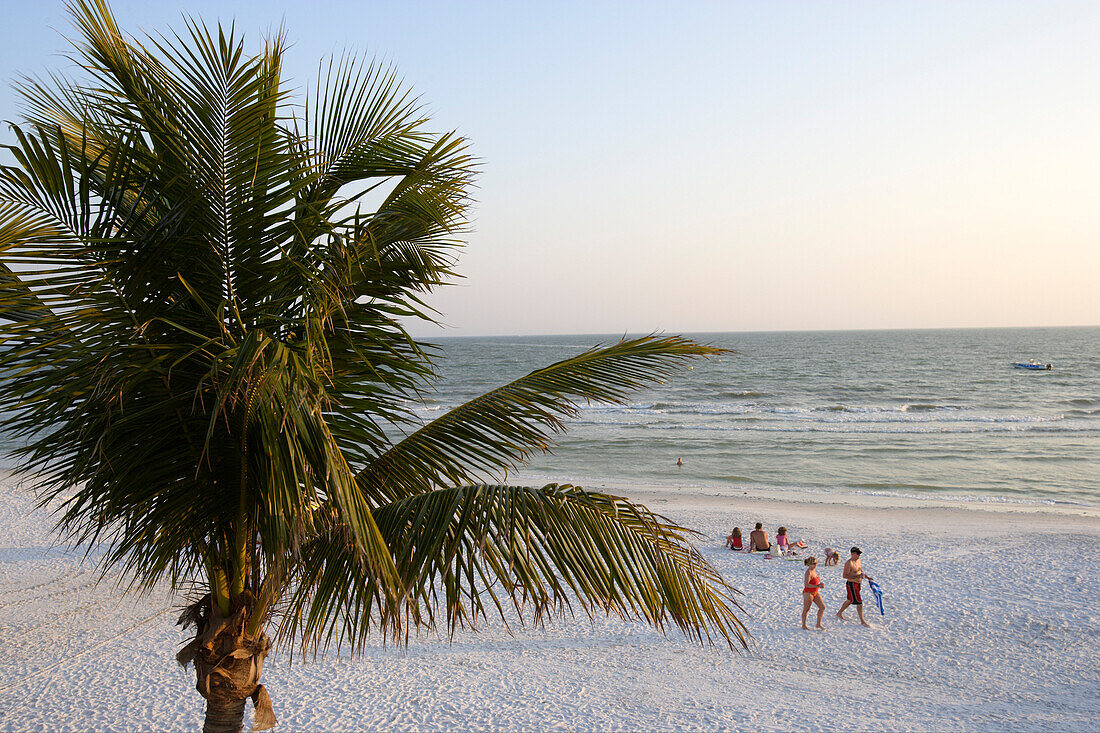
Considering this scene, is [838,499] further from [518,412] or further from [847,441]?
[518,412]

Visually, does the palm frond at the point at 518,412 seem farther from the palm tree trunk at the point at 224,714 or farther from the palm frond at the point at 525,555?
the palm tree trunk at the point at 224,714

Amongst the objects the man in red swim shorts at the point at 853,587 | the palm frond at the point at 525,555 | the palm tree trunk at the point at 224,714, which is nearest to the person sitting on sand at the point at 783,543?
the man in red swim shorts at the point at 853,587

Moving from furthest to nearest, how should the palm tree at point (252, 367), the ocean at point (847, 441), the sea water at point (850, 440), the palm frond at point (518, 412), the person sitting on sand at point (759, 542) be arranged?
1. the sea water at point (850, 440)
2. the ocean at point (847, 441)
3. the person sitting on sand at point (759, 542)
4. the palm frond at point (518, 412)
5. the palm tree at point (252, 367)

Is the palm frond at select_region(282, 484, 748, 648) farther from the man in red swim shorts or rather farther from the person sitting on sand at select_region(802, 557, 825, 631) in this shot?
the man in red swim shorts

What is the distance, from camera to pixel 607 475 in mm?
25812

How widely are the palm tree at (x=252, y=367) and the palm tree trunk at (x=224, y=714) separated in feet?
0.04

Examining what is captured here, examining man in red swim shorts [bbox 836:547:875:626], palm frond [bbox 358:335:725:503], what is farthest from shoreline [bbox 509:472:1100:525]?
palm frond [bbox 358:335:725:503]

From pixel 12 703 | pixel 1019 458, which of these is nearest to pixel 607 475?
pixel 1019 458

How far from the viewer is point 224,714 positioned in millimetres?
3762

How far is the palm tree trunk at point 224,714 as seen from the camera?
3752 mm

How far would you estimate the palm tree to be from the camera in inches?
119

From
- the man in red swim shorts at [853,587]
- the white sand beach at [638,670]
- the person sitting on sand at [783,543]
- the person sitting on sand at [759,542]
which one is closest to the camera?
the white sand beach at [638,670]

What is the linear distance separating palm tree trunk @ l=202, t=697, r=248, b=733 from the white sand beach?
2.99 meters

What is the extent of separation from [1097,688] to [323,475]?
9.73 metres
